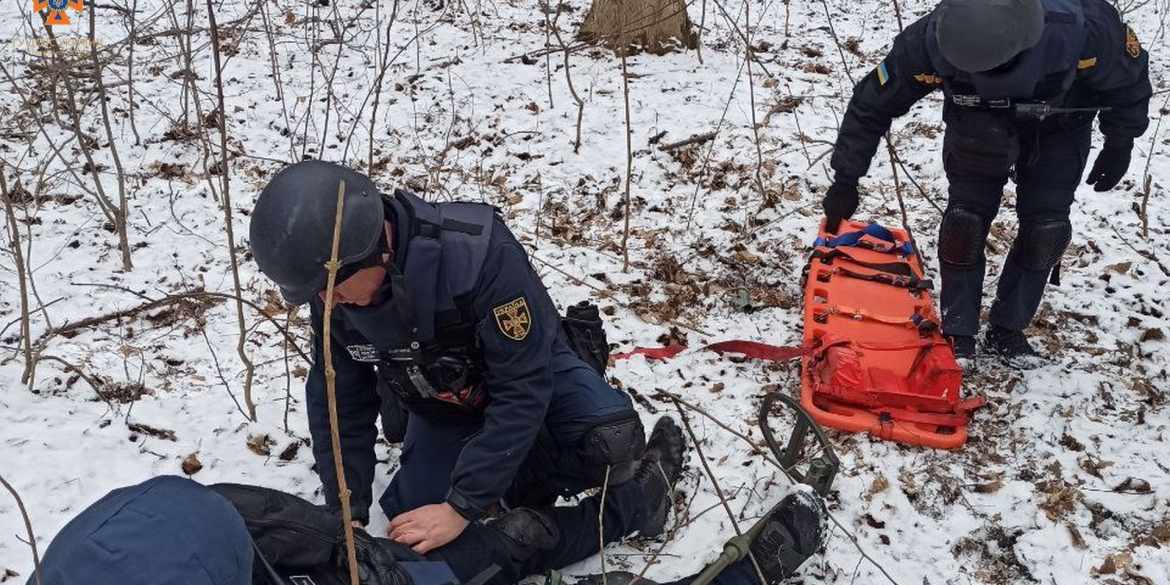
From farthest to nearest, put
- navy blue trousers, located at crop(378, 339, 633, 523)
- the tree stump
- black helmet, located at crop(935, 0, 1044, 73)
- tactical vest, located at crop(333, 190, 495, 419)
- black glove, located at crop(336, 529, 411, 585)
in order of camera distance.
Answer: the tree stump, black helmet, located at crop(935, 0, 1044, 73), navy blue trousers, located at crop(378, 339, 633, 523), tactical vest, located at crop(333, 190, 495, 419), black glove, located at crop(336, 529, 411, 585)

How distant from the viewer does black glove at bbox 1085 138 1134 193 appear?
3.08m

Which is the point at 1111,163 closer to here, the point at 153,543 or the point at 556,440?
the point at 556,440

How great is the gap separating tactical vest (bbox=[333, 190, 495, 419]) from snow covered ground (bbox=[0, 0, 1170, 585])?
0.77 metres

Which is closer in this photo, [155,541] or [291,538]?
[155,541]

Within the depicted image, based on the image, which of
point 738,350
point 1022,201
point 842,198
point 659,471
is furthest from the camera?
point 738,350

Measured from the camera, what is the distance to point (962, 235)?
3.18 m

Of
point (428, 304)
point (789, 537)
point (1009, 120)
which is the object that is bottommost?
point (789, 537)

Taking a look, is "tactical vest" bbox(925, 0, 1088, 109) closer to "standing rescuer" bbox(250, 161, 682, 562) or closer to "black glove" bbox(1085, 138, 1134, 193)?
"black glove" bbox(1085, 138, 1134, 193)

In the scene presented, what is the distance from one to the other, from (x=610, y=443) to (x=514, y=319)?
51 centimetres

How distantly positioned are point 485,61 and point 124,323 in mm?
3578

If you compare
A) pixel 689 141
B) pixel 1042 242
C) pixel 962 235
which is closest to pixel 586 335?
pixel 962 235

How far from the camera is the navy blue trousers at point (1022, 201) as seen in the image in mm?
3025

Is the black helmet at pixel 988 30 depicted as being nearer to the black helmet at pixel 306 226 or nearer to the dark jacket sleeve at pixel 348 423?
the black helmet at pixel 306 226

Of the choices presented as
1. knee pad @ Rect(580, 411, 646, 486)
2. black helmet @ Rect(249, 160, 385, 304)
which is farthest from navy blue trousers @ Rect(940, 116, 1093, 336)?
black helmet @ Rect(249, 160, 385, 304)
